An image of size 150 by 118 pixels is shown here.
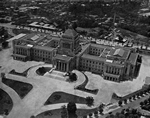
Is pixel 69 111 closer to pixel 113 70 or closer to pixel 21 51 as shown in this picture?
pixel 113 70

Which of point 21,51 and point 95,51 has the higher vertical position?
point 21,51

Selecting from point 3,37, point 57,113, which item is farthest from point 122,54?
point 3,37

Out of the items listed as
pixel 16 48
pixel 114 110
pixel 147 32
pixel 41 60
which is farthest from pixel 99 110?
pixel 147 32

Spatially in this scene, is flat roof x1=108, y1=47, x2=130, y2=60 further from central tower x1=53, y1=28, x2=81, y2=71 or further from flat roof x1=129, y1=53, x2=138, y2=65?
central tower x1=53, y1=28, x2=81, y2=71

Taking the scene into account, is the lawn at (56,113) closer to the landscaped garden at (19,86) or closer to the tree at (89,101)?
the tree at (89,101)

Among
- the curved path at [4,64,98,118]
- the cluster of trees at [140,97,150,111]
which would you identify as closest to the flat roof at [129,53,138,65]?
the cluster of trees at [140,97,150,111]

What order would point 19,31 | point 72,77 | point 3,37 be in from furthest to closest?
1. point 19,31
2. point 3,37
3. point 72,77

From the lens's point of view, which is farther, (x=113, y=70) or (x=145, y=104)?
(x=113, y=70)
